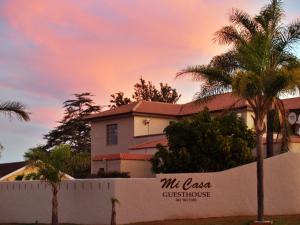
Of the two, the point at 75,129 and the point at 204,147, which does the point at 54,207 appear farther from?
the point at 75,129

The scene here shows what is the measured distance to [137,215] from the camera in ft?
96.0

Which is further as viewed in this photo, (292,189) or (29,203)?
(29,203)

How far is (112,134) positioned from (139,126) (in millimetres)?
3359

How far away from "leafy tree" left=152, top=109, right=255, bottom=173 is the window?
52.2 ft

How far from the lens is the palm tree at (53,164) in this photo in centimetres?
3006

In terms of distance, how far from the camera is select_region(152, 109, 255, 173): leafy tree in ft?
115

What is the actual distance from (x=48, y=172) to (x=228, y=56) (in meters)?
10.1

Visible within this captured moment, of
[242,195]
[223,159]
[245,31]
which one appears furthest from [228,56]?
[223,159]

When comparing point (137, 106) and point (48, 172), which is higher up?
point (137, 106)

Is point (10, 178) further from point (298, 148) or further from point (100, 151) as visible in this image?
point (298, 148)

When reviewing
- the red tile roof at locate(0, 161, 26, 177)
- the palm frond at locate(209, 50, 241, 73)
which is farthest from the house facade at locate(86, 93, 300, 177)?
the palm frond at locate(209, 50, 241, 73)

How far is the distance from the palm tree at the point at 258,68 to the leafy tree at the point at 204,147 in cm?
746

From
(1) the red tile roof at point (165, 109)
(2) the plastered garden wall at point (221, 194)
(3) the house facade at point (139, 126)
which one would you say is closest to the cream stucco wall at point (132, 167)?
(3) the house facade at point (139, 126)

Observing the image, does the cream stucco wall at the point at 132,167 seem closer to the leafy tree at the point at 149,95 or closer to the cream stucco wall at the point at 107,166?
the cream stucco wall at the point at 107,166
